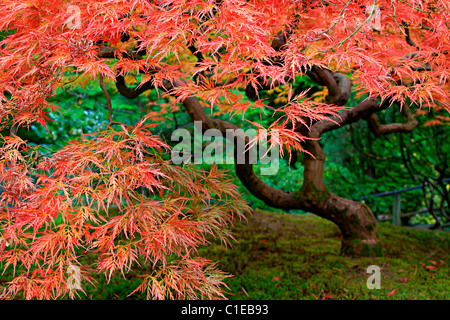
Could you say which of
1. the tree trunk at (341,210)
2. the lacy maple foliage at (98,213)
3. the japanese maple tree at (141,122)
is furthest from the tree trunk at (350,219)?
the lacy maple foliage at (98,213)

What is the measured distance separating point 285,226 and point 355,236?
1383mm

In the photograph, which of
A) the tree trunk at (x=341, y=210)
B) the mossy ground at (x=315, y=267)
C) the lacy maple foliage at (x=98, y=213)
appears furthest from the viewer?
the tree trunk at (x=341, y=210)

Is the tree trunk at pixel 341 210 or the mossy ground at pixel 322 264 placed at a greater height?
the tree trunk at pixel 341 210

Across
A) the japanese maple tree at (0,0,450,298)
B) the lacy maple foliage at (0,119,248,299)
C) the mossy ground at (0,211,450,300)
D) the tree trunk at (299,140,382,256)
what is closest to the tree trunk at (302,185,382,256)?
the tree trunk at (299,140,382,256)

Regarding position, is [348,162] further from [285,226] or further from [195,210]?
[195,210]

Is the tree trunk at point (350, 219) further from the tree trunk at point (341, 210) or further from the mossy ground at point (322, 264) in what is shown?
the mossy ground at point (322, 264)

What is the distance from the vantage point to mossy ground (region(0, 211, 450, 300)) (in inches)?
103

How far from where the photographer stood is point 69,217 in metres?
1.42

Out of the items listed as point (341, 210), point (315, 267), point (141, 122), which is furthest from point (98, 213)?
point (341, 210)

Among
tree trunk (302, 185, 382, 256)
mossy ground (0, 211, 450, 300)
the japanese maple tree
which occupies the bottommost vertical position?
mossy ground (0, 211, 450, 300)

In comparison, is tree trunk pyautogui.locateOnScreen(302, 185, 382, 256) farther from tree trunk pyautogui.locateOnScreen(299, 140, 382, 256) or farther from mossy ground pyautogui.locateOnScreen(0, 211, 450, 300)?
mossy ground pyautogui.locateOnScreen(0, 211, 450, 300)

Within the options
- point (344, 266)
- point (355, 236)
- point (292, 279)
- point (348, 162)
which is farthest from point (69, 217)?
point (348, 162)

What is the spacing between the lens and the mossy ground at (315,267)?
2.62 m

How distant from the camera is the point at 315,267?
3133 millimetres
